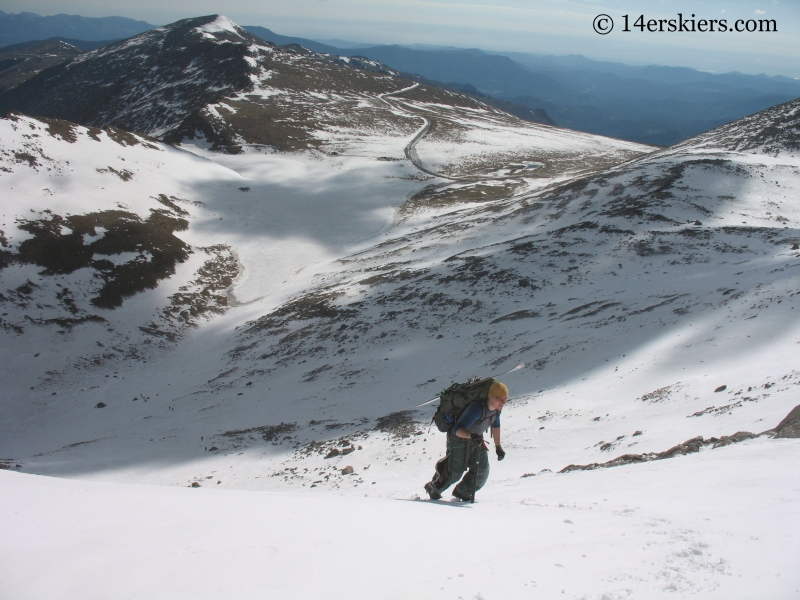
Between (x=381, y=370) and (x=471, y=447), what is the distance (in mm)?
16146

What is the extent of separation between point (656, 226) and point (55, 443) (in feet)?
134

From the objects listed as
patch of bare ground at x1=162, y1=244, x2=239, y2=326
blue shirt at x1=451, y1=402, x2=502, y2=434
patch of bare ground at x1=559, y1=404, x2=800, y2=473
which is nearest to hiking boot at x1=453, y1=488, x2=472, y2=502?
blue shirt at x1=451, y1=402, x2=502, y2=434

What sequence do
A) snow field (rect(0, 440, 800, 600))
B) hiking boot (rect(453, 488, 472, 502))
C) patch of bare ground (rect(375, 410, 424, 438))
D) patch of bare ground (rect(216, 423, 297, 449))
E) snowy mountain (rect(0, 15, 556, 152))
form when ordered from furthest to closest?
snowy mountain (rect(0, 15, 556, 152)), patch of bare ground (rect(216, 423, 297, 449)), patch of bare ground (rect(375, 410, 424, 438)), hiking boot (rect(453, 488, 472, 502)), snow field (rect(0, 440, 800, 600))

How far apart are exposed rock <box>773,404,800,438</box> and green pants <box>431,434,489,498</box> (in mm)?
5602

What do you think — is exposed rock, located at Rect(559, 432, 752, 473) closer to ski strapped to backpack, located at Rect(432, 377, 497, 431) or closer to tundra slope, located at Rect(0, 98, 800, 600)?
tundra slope, located at Rect(0, 98, 800, 600)

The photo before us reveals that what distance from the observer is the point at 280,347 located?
29.5 metres

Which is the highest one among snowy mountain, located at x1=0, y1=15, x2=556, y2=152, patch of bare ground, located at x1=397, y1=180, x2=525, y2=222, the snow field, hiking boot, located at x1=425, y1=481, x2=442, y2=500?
snowy mountain, located at x1=0, y1=15, x2=556, y2=152

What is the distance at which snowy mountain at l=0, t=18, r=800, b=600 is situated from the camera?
15.8ft

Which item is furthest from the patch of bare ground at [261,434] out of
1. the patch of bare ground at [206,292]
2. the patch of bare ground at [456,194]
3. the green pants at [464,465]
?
the patch of bare ground at [456,194]

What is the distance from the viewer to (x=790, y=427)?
862 centimetres

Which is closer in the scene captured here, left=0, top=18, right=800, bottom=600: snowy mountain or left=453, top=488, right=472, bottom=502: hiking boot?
left=0, top=18, right=800, bottom=600: snowy mountain

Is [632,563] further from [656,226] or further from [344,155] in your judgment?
[344,155]

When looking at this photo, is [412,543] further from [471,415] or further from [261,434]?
[261,434]

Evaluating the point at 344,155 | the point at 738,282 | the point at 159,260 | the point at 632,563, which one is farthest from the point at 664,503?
the point at 344,155
